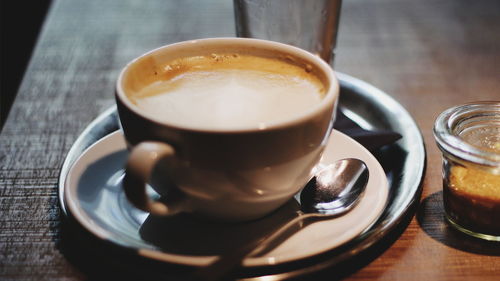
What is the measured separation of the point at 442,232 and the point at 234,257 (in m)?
0.27

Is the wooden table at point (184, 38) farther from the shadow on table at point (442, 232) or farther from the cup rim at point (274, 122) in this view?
the cup rim at point (274, 122)

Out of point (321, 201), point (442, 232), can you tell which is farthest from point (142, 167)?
point (442, 232)

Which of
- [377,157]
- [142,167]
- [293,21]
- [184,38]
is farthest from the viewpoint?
[184,38]

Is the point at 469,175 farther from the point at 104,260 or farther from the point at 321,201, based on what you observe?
the point at 104,260

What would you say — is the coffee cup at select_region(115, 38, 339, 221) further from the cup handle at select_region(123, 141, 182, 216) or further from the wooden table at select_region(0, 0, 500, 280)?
the wooden table at select_region(0, 0, 500, 280)

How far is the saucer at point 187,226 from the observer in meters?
0.54

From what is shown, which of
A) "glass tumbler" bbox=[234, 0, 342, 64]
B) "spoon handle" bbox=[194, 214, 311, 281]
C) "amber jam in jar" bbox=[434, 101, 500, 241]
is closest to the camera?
"spoon handle" bbox=[194, 214, 311, 281]

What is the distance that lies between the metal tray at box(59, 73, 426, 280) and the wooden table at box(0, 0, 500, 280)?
0.10ft

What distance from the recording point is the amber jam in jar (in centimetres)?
61

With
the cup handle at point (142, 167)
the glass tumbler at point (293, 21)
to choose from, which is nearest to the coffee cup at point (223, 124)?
the cup handle at point (142, 167)

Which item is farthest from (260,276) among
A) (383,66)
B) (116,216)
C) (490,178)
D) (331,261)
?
(383,66)

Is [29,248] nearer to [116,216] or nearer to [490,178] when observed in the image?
[116,216]

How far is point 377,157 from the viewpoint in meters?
0.77

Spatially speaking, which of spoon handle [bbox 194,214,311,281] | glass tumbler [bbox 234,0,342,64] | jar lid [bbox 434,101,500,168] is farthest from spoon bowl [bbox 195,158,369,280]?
glass tumbler [bbox 234,0,342,64]
